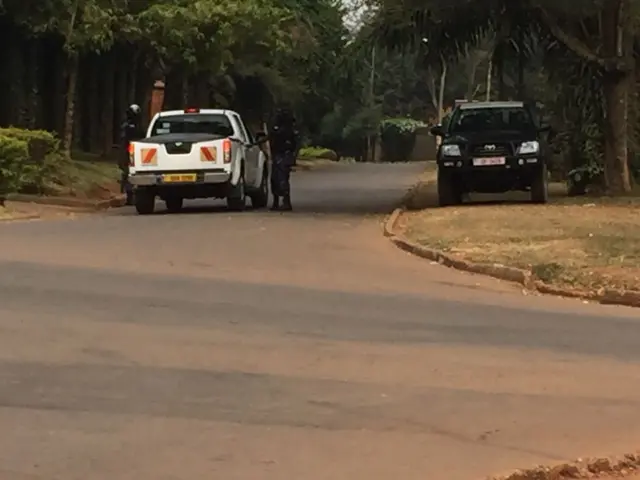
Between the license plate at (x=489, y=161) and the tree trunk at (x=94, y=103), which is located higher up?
the tree trunk at (x=94, y=103)

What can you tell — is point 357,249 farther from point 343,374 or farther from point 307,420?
point 307,420

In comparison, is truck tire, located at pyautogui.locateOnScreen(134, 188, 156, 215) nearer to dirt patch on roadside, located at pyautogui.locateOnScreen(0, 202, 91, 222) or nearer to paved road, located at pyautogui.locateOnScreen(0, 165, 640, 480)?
dirt patch on roadside, located at pyautogui.locateOnScreen(0, 202, 91, 222)

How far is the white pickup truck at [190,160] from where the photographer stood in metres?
22.5

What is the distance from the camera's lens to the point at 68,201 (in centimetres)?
2556

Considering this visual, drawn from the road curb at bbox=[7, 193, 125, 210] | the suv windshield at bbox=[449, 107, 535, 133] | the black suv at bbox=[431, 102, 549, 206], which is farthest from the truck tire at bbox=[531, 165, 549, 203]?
the road curb at bbox=[7, 193, 125, 210]

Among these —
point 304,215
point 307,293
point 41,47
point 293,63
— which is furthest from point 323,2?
point 307,293

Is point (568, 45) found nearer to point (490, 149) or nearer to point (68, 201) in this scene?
point (490, 149)

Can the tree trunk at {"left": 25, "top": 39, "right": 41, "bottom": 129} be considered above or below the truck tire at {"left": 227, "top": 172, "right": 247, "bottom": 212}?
above

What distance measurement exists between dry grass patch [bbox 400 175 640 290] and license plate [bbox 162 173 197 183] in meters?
3.76

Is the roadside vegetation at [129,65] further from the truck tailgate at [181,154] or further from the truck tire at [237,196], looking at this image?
the truck tire at [237,196]

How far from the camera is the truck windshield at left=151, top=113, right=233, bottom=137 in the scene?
23.8 m

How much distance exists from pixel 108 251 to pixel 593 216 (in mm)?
7687

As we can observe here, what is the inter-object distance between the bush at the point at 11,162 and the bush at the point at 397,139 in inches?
2276

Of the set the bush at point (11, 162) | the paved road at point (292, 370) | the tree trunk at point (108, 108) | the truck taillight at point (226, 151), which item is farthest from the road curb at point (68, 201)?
the tree trunk at point (108, 108)
